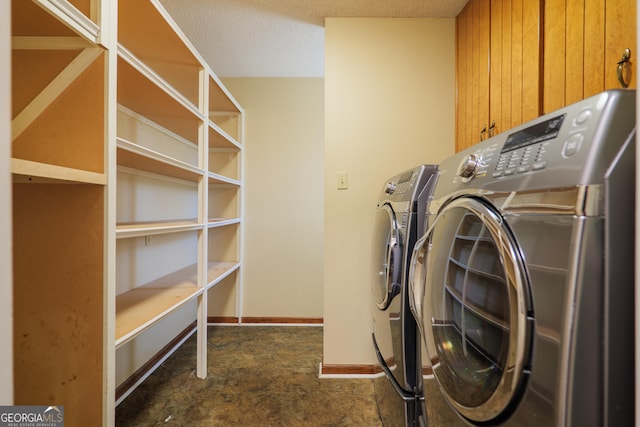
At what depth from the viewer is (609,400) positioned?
439 millimetres

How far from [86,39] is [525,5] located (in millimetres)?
1651

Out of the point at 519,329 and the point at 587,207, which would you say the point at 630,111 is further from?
the point at 519,329

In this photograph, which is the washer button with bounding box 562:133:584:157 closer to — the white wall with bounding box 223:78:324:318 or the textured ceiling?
the textured ceiling

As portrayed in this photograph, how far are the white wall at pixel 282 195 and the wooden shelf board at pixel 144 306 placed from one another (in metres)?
0.99

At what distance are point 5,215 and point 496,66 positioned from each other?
71.7 inches

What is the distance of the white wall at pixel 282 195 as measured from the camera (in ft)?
8.77

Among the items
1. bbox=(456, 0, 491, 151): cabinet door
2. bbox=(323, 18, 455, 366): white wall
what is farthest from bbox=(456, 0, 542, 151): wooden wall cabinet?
bbox=(323, 18, 455, 366): white wall

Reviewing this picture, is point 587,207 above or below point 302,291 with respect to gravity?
above

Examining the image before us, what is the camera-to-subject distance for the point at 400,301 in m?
1.08

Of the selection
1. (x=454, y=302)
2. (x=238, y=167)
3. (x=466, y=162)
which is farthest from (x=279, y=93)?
(x=454, y=302)

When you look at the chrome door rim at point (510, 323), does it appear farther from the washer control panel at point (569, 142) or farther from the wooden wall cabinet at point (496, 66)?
the wooden wall cabinet at point (496, 66)

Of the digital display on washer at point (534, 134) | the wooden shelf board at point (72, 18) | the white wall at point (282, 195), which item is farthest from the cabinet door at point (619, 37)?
the white wall at point (282, 195)

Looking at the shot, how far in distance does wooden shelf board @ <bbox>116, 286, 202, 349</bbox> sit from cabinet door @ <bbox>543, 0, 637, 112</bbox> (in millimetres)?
1817

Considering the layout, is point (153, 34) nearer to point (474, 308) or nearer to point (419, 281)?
point (419, 281)
